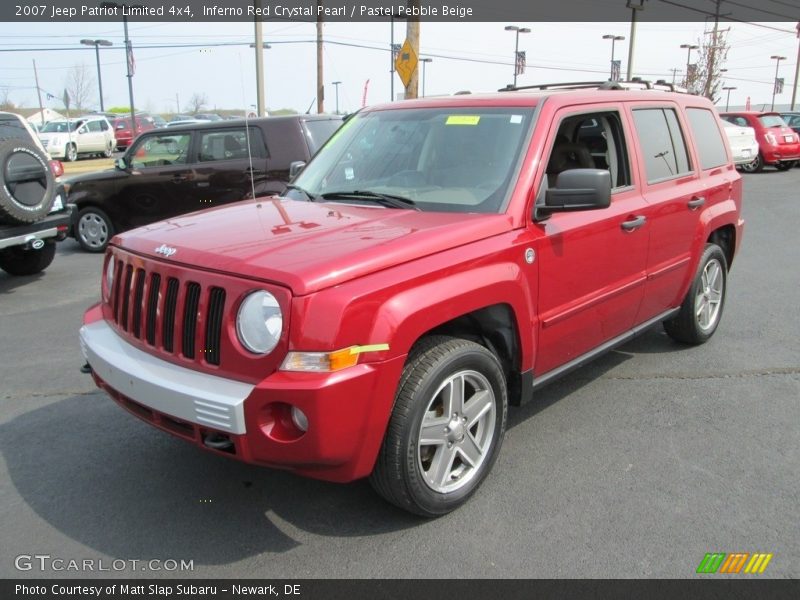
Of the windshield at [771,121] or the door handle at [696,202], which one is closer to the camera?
the door handle at [696,202]

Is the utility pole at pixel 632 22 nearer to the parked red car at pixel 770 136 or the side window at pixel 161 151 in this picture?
the parked red car at pixel 770 136

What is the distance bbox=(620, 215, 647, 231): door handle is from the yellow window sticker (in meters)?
1.07

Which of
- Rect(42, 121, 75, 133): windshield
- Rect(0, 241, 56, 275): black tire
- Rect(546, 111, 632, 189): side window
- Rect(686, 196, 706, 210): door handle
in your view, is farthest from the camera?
Rect(42, 121, 75, 133): windshield

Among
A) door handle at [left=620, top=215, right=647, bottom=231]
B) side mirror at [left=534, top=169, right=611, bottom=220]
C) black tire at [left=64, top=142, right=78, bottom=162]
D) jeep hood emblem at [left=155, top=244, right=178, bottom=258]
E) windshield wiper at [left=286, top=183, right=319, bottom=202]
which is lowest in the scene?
black tire at [left=64, top=142, right=78, bottom=162]

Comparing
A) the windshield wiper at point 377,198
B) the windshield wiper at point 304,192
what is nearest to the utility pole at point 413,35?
the windshield wiper at point 304,192

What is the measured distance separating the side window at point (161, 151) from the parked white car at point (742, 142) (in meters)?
14.6

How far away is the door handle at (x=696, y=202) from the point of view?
4816mm

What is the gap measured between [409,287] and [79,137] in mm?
33482

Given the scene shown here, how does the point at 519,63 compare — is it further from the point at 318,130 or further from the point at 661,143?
the point at 661,143

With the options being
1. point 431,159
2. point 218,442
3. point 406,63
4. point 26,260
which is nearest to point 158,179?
point 26,260

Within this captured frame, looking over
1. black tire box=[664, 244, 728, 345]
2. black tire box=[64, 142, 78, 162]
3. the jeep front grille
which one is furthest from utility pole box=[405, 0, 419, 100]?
black tire box=[64, 142, 78, 162]

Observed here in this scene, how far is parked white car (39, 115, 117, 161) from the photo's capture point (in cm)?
3047
